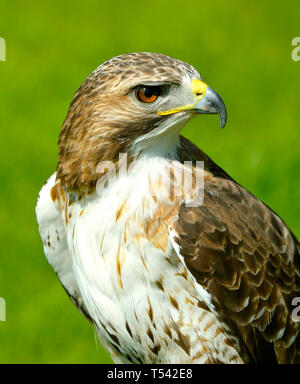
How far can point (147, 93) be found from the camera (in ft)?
14.1

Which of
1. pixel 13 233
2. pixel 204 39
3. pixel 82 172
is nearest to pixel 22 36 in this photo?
pixel 204 39

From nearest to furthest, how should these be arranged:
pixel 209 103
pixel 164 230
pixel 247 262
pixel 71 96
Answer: pixel 209 103 < pixel 164 230 < pixel 247 262 < pixel 71 96

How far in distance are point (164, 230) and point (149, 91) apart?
2.17 feet

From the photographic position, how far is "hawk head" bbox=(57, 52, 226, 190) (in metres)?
4.29

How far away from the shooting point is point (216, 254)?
438cm

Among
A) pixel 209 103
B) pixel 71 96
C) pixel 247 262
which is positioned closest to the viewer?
pixel 209 103

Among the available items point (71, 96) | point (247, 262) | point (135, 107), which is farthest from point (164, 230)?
point (71, 96)

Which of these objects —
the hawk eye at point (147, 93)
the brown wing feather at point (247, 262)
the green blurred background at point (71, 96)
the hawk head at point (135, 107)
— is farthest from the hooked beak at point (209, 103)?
the green blurred background at point (71, 96)

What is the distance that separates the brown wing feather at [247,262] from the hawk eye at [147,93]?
0.53 metres

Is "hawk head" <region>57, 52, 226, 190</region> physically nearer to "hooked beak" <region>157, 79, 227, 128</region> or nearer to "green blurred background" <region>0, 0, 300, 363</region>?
"hooked beak" <region>157, 79, 227, 128</region>

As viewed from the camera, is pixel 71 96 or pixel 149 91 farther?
pixel 71 96

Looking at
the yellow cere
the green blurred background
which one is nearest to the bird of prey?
the yellow cere

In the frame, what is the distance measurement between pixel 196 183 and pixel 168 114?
1.31ft

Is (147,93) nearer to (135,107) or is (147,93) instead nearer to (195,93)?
(135,107)
